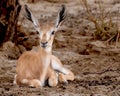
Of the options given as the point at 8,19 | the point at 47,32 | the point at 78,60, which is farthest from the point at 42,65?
the point at 8,19

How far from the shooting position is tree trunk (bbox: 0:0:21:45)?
884 cm

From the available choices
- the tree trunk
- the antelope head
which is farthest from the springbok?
the tree trunk

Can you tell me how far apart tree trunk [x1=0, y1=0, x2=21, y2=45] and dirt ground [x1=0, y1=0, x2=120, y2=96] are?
0.23 metres

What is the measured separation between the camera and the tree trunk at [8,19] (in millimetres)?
8844

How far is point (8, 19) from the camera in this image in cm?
894

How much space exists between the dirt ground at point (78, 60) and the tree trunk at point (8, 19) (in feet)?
0.76

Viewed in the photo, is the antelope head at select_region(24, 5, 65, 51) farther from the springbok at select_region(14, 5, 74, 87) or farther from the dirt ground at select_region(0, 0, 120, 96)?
the dirt ground at select_region(0, 0, 120, 96)

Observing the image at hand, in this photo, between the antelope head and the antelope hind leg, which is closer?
the antelope head

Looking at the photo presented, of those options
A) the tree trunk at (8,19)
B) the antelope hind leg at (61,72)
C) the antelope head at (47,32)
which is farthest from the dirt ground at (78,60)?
the antelope head at (47,32)

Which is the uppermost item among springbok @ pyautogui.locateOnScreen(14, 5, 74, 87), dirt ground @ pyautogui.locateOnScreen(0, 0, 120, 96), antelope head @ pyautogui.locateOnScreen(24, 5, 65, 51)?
antelope head @ pyautogui.locateOnScreen(24, 5, 65, 51)

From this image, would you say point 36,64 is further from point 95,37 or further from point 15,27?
point 95,37

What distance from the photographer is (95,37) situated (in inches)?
378

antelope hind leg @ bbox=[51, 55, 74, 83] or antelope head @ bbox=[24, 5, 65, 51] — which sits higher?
antelope head @ bbox=[24, 5, 65, 51]

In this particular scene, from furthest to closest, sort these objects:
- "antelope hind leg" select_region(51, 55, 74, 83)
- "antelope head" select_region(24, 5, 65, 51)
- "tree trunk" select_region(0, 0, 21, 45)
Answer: "tree trunk" select_region(0, 0, 21, 45) < "antelope hind leg" select_region(51, 55, 74, 83) < "antelope head" select_region(24, 5, 65, 51)
